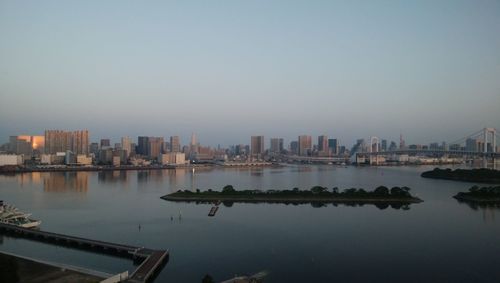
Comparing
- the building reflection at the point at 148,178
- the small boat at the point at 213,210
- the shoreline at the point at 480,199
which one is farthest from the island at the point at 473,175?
the building reflection at the point at 148,178

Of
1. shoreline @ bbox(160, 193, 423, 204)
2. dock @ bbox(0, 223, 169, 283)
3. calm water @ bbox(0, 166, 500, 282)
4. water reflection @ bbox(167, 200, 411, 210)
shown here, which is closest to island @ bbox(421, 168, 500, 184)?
Result: calm water @ bbox(0, 166, 500, 282)

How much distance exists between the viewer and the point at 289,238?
5488 mm

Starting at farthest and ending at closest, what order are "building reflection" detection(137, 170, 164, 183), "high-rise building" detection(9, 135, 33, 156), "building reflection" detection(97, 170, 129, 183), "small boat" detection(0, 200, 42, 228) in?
"high-rise building" detection(9, 135, 33, 156), "building reflection" detection(137, 170, 164, 183), "building reflection" detection(97, 170, 129, 183), "small boat" detection(0, 200, 42, 228)

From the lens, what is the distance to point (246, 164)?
100 ft

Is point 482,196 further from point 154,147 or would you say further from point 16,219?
point 154,147

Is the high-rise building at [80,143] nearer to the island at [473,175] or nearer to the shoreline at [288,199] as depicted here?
the shoreline at [288,199]

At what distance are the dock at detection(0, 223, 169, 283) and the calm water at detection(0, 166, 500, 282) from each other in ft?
0.46

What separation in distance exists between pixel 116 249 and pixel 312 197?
18.0ft

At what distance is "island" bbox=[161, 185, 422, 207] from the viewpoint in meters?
8.95

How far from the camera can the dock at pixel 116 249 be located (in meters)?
3.90

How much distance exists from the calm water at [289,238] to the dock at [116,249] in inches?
5.5

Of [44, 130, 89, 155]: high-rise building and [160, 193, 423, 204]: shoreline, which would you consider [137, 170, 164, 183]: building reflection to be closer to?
[160, 193, 423, 204]: shoreline

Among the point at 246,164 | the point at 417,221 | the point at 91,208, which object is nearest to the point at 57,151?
the point at 246,164

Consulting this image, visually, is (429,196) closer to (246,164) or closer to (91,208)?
(91,208)
